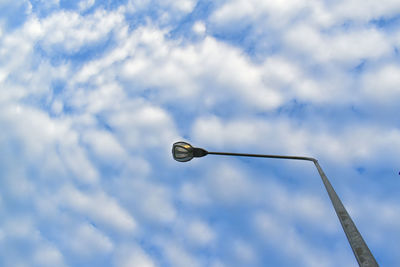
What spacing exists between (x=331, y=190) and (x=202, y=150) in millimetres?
3868

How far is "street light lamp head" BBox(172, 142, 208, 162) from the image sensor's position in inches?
333

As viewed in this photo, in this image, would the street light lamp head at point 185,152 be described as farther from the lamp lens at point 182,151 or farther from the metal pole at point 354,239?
the metal pole at point 354,239

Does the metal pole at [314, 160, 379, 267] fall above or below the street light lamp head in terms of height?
below

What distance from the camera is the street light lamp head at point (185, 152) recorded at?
8461mm

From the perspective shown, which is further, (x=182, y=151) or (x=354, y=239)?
(x=182, y=151)

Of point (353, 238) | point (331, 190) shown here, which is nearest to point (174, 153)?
point (331, 190)

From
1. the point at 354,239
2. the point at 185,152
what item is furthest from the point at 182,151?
the point at 354,239

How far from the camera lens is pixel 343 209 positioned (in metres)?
5.06

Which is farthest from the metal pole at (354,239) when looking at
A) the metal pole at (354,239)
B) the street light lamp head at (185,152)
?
the street light lamp head at (185,152)

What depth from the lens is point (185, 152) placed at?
848 cm

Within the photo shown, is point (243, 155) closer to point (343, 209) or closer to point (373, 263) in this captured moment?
point (343, 209)

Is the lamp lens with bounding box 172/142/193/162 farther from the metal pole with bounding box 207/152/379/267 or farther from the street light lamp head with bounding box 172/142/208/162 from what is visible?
the metal pole with bounding box 207/152/379/267

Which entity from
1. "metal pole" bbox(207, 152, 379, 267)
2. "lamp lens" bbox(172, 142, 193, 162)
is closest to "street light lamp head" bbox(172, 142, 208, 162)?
"lamp lens" bbox(172, 142, 193, 162)

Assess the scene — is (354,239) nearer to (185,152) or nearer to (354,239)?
(354,239)
